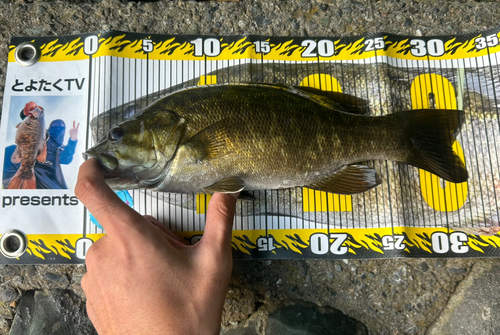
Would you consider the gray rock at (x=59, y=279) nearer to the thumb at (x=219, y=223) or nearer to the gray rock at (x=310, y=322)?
the thumb at (x=219, y=223)

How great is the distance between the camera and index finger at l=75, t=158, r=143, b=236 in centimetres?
140

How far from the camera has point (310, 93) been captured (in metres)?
1.95

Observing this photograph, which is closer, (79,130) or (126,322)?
(126,322)

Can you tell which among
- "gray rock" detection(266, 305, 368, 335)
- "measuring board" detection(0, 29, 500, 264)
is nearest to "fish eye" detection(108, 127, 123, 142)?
"measuring board" detection(0, 29, 500, 264)

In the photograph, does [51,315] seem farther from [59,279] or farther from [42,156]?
[42,156]

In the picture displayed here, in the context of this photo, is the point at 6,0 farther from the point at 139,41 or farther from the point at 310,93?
the point at 310,93

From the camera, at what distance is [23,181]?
2.00 metres

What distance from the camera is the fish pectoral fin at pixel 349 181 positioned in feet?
6.16

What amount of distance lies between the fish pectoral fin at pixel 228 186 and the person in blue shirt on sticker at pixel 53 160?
1.02m

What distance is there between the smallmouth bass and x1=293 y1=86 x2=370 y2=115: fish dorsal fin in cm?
4

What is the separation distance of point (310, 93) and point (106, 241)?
56.2 inches

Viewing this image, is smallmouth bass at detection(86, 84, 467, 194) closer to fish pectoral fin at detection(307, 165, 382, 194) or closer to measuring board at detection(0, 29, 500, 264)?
fish pectoral fin at detection(307, 165, 382, 194)

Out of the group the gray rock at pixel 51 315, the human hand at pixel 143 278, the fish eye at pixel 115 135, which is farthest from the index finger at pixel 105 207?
the gray rock at pixel 51 315

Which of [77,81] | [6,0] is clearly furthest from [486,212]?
[6,0]
